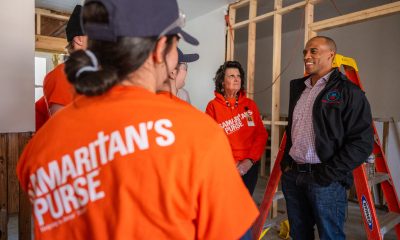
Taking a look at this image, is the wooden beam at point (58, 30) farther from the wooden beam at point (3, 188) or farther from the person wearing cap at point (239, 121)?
the wooden beam at point (3, 188)

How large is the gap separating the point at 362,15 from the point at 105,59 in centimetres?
253

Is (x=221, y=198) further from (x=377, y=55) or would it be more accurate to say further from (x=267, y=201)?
(x=377, y=55)

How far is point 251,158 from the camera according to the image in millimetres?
2473

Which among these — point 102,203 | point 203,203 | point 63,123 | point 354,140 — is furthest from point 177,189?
point 354,140

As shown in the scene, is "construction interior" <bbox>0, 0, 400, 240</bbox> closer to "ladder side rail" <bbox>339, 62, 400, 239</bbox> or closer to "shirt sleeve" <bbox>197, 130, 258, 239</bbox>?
"ladder side rail" <bbox>339, 62, 400, 239</bbox>

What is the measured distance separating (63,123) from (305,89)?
1713mm

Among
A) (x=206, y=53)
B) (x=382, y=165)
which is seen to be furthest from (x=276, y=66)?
(x=382, y=165)

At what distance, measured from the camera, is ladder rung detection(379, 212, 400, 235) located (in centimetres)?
201

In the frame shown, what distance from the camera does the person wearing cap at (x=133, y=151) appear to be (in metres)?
0.62

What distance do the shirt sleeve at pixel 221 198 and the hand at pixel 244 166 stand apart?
1754mm

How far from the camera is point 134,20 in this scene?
626mm

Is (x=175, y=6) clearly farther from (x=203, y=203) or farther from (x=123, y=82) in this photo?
(x=203, y=203)

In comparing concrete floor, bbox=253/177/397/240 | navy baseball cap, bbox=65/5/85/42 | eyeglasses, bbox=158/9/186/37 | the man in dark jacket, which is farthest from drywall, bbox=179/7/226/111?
eyeglasses, bbox=158/9/186/37

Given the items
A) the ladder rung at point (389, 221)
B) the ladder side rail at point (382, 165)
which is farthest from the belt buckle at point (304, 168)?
the ladder side rail at point (382, 165)
